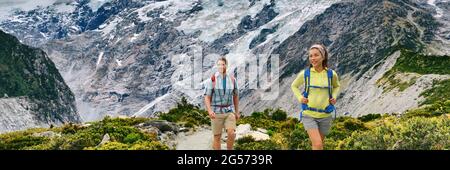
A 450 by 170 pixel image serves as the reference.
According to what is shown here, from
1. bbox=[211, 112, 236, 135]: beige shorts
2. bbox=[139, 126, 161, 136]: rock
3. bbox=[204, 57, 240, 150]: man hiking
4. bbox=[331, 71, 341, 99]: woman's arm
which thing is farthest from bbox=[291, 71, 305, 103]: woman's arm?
bbox=[139, 126, 161, 136]: rock

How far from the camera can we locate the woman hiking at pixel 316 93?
41.3ft

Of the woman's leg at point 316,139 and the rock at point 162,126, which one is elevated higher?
the woman's leg at point 316,139

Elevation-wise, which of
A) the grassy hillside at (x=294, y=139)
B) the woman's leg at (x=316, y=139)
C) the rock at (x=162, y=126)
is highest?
the woman's leg at (x=316, y=139)

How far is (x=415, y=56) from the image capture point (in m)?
160

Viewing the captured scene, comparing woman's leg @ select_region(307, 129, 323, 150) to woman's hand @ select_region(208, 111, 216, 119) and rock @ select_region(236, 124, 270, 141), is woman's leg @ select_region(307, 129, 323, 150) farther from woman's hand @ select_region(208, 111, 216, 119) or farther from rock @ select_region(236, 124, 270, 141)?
rock @ select_region(236, 124, 270, 141)

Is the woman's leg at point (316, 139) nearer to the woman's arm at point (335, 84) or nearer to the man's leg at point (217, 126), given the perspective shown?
the woman's arm at point (335, 84)

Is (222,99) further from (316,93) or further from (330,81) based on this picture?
(330,81)

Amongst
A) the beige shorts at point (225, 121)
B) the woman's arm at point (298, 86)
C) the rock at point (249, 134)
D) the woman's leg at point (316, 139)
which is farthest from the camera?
the rock at point (249, 134)

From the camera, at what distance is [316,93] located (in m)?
12.6

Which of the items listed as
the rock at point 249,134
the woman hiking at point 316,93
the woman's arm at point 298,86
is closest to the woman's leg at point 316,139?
the woman hiking at point 316,93
